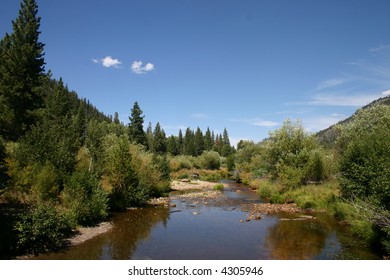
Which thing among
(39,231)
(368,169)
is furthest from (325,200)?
(39,231)

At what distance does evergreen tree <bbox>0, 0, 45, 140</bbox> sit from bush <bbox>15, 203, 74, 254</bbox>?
2501 centimetres

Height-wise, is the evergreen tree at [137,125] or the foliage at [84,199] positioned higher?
the evergreen tree at [137,125]

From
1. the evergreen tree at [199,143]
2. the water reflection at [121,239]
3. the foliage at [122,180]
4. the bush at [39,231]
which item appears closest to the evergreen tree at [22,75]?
the foliage at [122,180]

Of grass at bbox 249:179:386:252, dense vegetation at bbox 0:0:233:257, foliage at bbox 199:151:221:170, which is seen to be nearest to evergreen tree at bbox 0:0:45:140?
dense vegetation at bbox 0:0:233:257

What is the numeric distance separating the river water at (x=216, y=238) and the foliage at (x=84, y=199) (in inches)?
79.5

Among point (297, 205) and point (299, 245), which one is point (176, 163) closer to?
point (297, 205)

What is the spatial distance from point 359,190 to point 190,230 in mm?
13385

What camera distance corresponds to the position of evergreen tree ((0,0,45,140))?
1575 inches

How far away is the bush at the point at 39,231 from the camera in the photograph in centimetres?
1711

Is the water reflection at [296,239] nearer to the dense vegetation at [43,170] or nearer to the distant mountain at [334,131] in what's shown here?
the dense vegetation at [43,170]

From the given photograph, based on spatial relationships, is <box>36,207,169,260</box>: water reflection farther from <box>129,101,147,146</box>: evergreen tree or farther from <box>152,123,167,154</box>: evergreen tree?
<box>152,123,167,154</box>: evergreen tree

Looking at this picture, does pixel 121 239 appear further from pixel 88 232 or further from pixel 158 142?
pixel 158 142

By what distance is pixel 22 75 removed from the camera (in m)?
41.1

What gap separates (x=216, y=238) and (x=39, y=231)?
1127 centimetres
